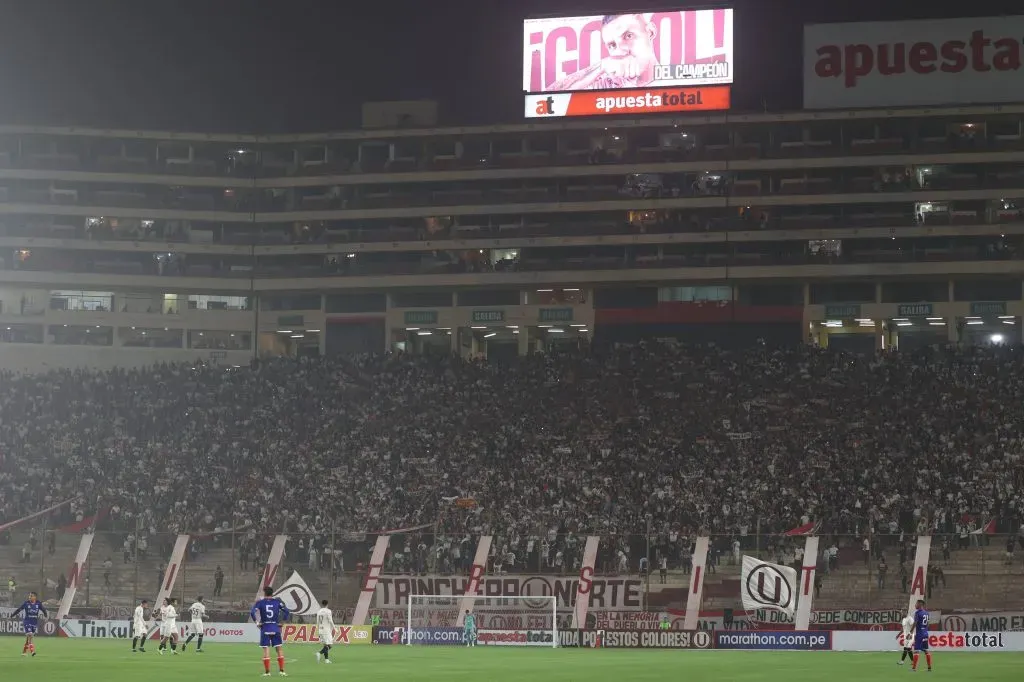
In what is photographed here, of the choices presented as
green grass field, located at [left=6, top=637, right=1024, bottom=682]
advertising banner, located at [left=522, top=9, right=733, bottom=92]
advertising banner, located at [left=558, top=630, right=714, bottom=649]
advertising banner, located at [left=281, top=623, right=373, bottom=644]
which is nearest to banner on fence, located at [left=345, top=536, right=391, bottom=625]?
advertising banner, located at [left=281, top=623, right=373, bottom=644]

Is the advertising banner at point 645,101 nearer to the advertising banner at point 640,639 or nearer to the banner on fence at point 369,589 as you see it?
the banner on fence at point 369,589

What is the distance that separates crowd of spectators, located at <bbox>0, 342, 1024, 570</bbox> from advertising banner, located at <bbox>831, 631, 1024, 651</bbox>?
7.87 metres

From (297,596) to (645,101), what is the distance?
5231cm

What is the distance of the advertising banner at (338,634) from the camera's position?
61.1 meters

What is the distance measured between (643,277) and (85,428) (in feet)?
140

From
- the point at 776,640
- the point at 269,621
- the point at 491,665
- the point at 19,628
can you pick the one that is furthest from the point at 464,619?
the point at 19,628

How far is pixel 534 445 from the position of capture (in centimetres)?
8256

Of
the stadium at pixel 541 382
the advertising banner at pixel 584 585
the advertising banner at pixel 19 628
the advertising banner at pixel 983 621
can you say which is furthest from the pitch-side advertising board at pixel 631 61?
the advertising banner at pixel 19 628

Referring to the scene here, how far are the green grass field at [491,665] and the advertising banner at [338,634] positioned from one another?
4081 millimetres

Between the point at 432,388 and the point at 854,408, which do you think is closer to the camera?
the point at 854,408

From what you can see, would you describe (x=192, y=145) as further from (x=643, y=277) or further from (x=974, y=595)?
(x=974, y=595)

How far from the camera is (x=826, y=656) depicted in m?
51.4

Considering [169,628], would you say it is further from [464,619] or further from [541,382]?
[541,382]

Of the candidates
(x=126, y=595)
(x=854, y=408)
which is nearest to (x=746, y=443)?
(x=854, y=408)
